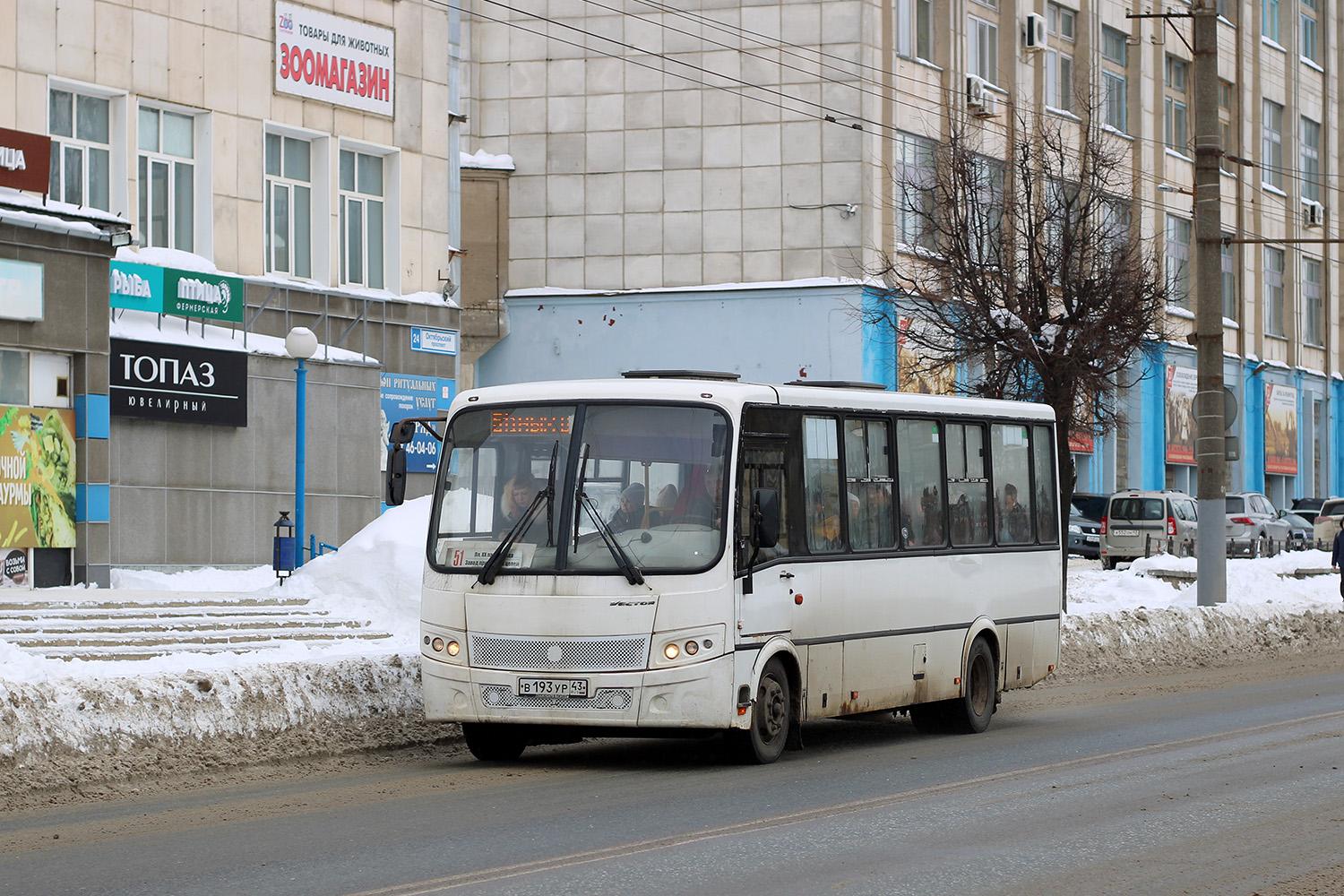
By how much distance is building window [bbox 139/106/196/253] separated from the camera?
30.4m

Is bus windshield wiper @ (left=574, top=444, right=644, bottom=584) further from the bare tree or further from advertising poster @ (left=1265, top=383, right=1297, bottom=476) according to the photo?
advertising poster @ (left=1265, top=383, right=1297, bottom=476)

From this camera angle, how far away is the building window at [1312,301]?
65.0m

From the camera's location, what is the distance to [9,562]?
25.5 metres

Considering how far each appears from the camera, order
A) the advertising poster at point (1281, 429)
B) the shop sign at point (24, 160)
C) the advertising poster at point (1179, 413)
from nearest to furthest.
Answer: the shop sign at point (24, 160) → the advertising poster at point (1179, 413) → the advertising poster at point (1281, 429)

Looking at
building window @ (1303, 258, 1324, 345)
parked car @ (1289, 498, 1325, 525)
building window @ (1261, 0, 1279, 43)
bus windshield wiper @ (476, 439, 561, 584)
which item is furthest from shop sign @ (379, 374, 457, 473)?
building window @ (1303, 258, 1324, 345)

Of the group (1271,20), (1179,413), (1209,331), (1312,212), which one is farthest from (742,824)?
(1271,20)

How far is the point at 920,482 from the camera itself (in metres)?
14.3

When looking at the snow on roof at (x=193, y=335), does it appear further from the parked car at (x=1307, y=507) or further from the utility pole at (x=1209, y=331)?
the parked car at (x=1307, y=507)

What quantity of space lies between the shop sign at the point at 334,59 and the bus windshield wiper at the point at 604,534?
21.9 meters

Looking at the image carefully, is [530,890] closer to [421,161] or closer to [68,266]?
[68,266]

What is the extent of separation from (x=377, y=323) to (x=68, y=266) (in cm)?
899

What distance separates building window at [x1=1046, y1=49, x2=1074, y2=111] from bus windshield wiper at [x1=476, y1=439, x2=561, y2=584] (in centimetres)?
3886

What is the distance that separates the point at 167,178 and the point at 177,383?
3.52m

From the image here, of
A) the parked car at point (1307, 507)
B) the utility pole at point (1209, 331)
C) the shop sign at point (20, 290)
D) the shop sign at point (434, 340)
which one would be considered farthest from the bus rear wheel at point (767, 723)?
the parked car at point (1307, 507)
